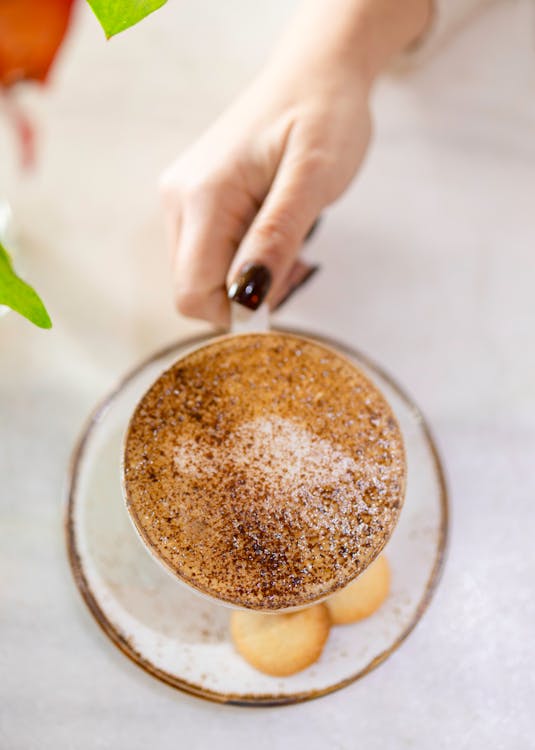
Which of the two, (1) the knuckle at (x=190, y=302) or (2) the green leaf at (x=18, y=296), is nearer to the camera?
(2) the green leaf at (x=18, y=296)

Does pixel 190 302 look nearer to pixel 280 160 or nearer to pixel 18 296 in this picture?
pixel 280 160

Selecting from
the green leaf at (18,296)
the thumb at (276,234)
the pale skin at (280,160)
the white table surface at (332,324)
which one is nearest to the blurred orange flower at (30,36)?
the white table surface at (332,324)

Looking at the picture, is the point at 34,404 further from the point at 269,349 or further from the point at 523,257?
the point at 523,257

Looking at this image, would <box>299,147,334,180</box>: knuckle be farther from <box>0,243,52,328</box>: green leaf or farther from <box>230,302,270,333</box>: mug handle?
<box>0,243,52,328</box>: green leaf

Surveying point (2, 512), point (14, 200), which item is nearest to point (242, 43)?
point (14, 200)

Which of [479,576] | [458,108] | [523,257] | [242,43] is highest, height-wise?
[242,43]

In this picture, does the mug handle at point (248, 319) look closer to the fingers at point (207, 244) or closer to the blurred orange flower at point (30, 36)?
the fingers at point (207, 244)

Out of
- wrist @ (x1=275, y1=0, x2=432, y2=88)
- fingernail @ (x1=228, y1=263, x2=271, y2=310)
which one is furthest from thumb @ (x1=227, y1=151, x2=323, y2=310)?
wrist @ (x1=275, y1=0, x2=432, y2=88)
